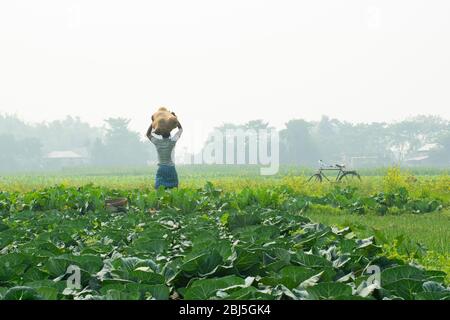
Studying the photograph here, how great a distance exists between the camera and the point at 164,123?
450 inches

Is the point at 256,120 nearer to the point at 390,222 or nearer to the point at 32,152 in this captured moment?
the point at 32,152

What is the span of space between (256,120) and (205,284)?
68.1 m

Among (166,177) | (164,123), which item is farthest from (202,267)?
(166,177)

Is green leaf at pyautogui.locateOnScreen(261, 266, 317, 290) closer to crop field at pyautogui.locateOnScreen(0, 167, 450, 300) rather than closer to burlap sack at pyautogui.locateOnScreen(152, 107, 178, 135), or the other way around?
crop field at pyautogui.locateOnScreen(0, 167, 450, 300)

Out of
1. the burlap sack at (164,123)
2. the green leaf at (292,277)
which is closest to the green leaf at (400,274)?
the green leaf at (292,277)

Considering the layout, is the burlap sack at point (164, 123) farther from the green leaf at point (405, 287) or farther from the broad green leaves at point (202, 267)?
the green leaf at point (405, 287)

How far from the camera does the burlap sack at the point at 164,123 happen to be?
1144 cm

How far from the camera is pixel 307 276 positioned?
2.71m

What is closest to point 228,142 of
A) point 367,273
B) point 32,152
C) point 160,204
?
point 32,152

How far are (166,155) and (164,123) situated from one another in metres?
0.63

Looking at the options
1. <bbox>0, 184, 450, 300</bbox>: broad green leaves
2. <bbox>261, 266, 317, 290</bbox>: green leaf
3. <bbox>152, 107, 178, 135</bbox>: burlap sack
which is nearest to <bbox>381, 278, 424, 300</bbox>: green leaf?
<bbox>0, 184, 450, 300</bbox>: broad green leaves

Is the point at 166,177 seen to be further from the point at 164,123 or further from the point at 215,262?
the point at 215,262
